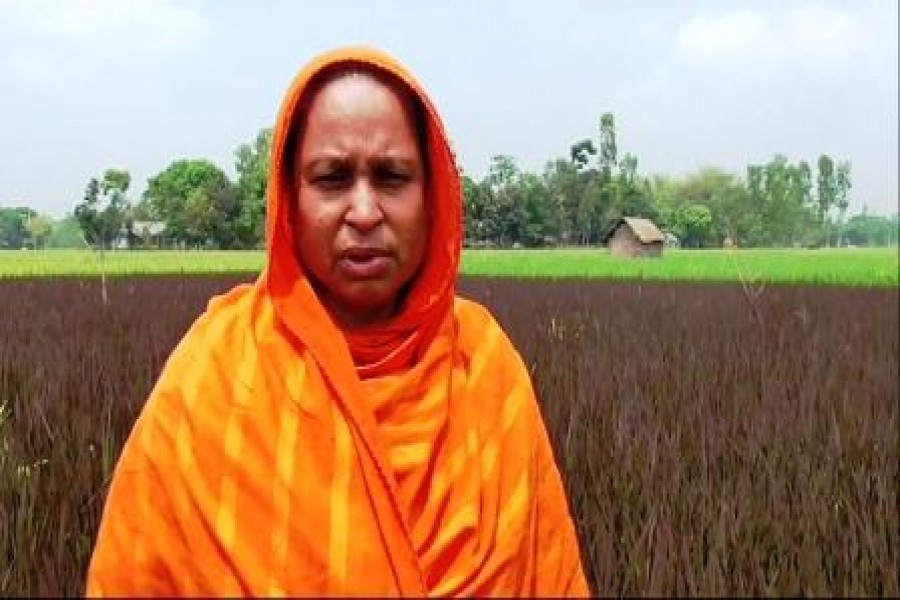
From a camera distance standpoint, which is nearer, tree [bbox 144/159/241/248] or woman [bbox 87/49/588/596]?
woman [bbox 87/49/588/596]

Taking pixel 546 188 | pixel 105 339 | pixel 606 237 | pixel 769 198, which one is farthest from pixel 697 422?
pixel 769 198

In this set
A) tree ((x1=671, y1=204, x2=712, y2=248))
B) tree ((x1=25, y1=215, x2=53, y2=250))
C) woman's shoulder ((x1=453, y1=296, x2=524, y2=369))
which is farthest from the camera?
tree ((x1=671, y1=204, x2=712, y2=248))

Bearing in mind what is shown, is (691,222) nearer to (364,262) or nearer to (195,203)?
(195,203)

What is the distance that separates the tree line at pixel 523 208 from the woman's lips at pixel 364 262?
3810 centimetres

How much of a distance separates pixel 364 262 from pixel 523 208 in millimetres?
57795

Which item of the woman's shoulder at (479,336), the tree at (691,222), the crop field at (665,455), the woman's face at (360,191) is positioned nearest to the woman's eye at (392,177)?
the woman's face at (360,191)

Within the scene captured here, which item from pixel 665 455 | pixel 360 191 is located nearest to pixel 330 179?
pixel 360 191

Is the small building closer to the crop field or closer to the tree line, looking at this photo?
the tree line

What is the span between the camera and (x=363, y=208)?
1.19m

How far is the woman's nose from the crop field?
0.66 meters

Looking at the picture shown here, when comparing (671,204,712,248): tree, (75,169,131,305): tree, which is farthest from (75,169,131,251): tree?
(671,204,712,248): tree

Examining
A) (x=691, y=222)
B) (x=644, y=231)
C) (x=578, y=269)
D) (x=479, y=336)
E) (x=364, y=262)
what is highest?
(x=691, y=222)

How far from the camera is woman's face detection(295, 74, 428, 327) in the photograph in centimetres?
121

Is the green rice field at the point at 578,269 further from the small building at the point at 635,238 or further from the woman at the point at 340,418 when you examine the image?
the small building at the point at 635,238
